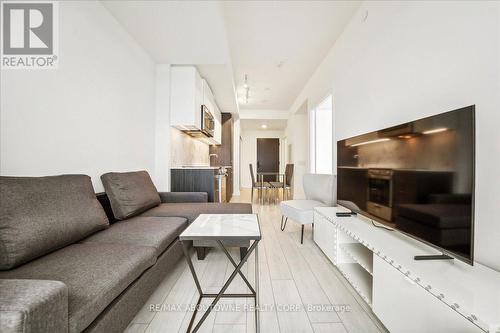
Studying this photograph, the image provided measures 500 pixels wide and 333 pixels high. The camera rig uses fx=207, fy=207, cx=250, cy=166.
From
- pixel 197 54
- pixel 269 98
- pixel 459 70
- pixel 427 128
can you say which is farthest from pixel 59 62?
pixel 269 98

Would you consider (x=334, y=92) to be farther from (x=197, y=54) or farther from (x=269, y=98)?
(x=269, y=98)

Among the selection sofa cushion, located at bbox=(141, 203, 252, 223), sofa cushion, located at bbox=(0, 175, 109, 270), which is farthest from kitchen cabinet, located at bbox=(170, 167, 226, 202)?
sofa cushion, located at bbox=(0, 175, 109, 270)

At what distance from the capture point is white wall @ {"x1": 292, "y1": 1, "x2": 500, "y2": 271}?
1098 millimetres

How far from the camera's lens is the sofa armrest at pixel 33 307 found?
56 centimetres

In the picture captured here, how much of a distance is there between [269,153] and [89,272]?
871 cm

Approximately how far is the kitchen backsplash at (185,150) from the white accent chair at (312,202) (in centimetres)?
206

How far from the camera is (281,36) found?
10.0 ft

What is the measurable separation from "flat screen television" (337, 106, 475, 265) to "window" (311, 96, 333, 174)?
2834mm

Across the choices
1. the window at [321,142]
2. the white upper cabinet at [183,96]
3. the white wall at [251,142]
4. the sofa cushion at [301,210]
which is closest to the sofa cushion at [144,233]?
the sofa cushion at [301,210]

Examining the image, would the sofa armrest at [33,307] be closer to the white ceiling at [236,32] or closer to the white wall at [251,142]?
the white ceiling at [236,32]

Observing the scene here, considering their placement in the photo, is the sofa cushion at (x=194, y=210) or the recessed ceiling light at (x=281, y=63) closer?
the sofa cushion at (x=194, y=210)

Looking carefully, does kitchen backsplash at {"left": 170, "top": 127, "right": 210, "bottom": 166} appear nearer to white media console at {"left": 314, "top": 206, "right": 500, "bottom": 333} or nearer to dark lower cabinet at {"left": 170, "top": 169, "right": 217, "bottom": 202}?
dark lower cabinet at {"left": 170, "top": 169, "right": 217, "bottom": 202}

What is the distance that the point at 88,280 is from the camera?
940mm

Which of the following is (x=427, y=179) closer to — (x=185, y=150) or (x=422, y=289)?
(x=422, y=289)
